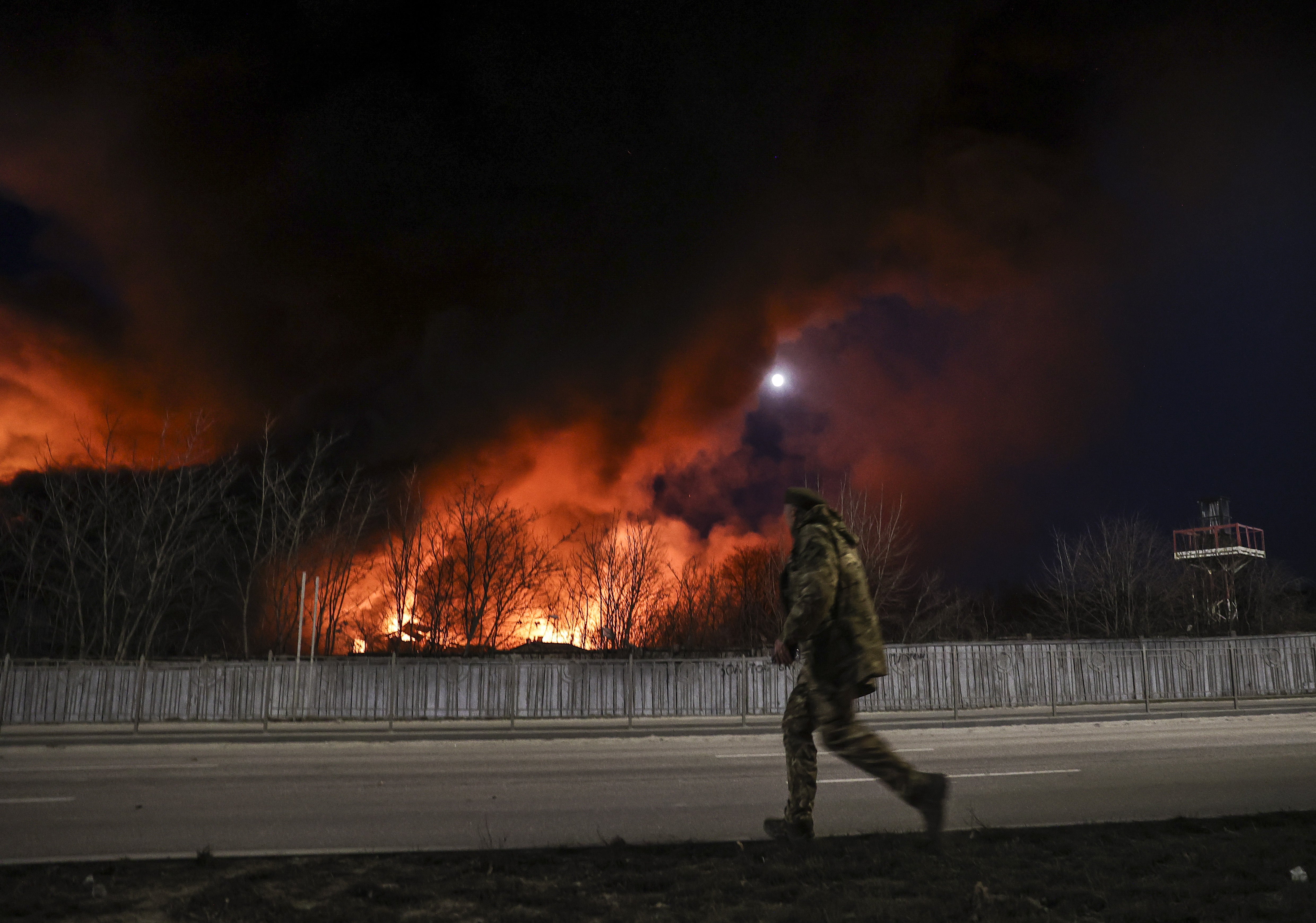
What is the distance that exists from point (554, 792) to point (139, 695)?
14463 millimetres

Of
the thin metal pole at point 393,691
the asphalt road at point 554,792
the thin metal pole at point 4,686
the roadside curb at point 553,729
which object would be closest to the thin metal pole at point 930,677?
the roadside curb at point 553,729

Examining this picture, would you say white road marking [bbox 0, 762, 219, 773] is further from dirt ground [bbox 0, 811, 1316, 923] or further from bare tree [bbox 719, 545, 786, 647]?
bare tree [bbox 719, 545, 786, 647]

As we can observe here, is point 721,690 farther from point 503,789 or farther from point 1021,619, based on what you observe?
point 1021,619

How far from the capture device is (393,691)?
19391 mm

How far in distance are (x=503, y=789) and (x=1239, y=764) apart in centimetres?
814

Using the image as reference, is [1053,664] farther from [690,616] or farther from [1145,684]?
[690,616]

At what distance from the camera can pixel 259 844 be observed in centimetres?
575

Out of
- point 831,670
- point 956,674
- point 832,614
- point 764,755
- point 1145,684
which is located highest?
point 832,614

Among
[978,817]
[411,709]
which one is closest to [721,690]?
[411,709]

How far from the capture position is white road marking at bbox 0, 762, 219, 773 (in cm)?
1088

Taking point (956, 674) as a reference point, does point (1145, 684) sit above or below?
below

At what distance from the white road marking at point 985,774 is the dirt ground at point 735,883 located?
356 cm

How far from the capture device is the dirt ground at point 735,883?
3736mm

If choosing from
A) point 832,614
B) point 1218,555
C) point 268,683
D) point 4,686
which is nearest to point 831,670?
point 832,614
